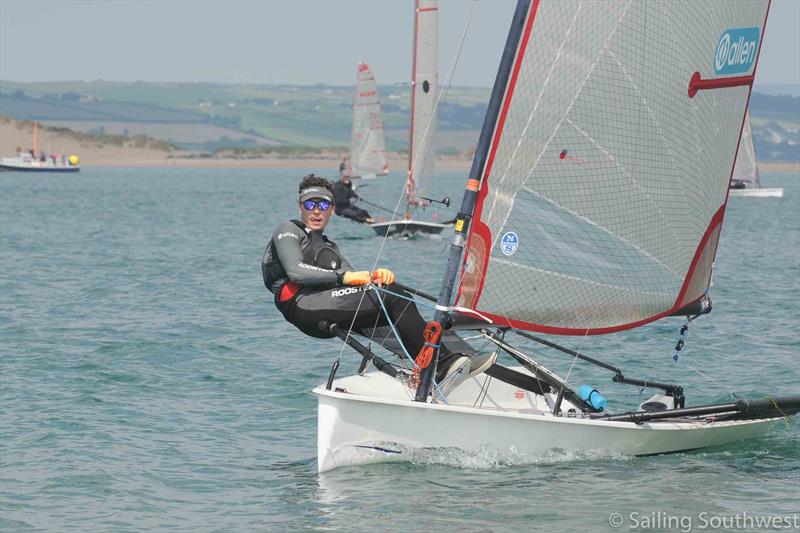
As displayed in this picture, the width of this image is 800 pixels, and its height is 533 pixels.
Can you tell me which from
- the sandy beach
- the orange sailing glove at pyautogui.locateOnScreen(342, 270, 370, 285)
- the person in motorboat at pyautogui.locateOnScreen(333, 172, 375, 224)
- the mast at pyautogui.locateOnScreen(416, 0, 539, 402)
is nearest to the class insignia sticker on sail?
the mast at pyautogui.locateOnScreen(416, 0, 539, 402)

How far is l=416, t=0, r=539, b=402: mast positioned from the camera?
28.4 ft

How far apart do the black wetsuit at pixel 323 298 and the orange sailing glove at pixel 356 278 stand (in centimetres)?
18

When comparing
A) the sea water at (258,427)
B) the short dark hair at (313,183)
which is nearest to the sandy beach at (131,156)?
the sea water at (258,427)

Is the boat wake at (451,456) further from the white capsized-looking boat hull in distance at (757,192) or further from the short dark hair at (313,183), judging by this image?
the white capsized-looking boat hull in distance at (757,192)

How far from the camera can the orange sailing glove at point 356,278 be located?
8.68 meters

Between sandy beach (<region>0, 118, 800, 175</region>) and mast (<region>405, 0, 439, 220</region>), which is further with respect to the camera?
sandy beach (<region>0, 118, 800, 175</region>)

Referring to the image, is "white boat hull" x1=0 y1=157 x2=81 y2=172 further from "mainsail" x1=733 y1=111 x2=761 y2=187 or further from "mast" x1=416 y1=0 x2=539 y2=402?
"mast" x1=416 y1=0 x2=539 y2=402

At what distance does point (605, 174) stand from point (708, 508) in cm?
248

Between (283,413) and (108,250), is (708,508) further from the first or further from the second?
→ (108,250)

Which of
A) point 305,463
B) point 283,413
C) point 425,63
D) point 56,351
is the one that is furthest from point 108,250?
point 305,463

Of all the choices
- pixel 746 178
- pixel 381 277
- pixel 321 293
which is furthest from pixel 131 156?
pixel 381 277

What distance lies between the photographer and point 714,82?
368 inches

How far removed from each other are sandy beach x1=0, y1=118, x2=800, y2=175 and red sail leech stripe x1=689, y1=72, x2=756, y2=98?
363ft

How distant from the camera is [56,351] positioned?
14.2 meters
